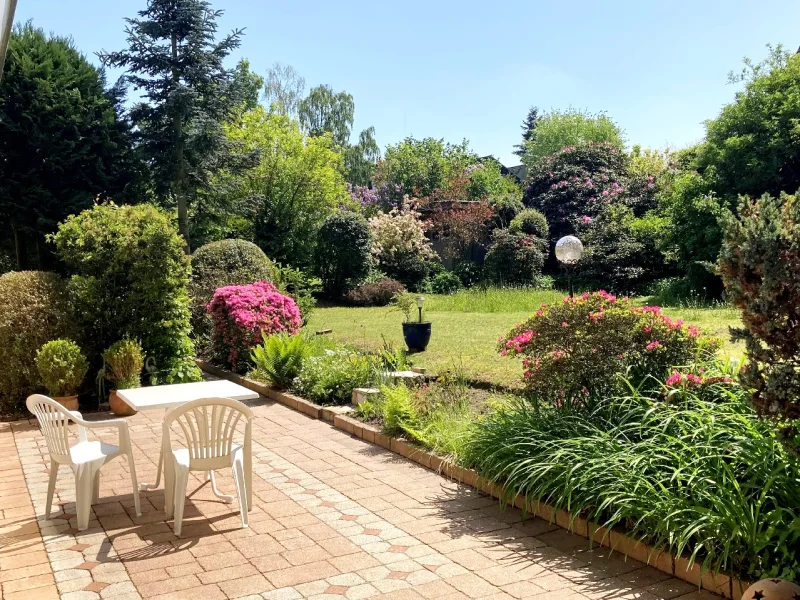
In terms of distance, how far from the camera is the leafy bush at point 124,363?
8.15m

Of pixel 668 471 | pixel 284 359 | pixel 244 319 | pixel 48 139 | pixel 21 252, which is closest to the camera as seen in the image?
pixel 668 471

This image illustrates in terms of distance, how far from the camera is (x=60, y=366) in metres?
7.63

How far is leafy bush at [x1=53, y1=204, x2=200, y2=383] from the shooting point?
845cm

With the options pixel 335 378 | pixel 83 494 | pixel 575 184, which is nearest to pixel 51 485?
pixel 83 494

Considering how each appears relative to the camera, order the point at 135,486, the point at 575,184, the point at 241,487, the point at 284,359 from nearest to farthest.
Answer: the point at 241,487 < the point at 135,486 < the point at 284,359 < the point at 575,184

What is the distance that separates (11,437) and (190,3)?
13767mm

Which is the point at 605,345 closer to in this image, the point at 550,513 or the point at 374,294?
the point at 550,513

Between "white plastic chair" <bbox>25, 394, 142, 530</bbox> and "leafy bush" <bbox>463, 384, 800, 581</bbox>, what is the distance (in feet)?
8.44

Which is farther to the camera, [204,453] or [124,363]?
[124,363]

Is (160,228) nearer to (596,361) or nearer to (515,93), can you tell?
(596,361)

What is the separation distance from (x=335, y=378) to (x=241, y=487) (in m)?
3.58

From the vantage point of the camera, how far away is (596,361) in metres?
5.27

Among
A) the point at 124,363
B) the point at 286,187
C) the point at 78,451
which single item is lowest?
the point at 78,451

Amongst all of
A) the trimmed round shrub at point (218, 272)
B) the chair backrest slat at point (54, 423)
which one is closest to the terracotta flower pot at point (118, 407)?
the chair backrest slat at point (54, 423)
